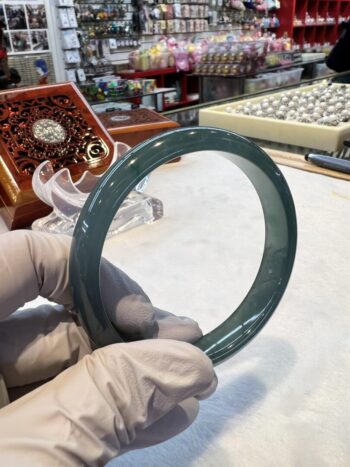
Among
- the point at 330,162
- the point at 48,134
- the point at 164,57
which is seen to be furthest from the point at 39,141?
the point at 164,57

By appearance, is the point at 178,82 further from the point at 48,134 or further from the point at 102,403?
the point at 102,403

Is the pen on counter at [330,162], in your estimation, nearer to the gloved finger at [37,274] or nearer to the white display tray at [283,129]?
the white display tray at [283,129]

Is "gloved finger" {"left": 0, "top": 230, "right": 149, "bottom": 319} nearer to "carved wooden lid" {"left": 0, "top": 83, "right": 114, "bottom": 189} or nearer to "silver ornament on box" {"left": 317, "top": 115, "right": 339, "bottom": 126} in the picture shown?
"carved wooden lid" {"left": 0, "top": 83, "right": 114, "bottom": 189}

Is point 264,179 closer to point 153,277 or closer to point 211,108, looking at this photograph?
point 153,277

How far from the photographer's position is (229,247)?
515 millimetres

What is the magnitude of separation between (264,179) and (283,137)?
2.03 feet

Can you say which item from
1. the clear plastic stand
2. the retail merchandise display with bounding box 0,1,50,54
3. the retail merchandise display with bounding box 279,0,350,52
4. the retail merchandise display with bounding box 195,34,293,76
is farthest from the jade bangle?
the retail merchandise display with bounding box 279,0,350,52

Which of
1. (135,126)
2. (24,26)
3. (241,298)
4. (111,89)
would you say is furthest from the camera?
(24,26)

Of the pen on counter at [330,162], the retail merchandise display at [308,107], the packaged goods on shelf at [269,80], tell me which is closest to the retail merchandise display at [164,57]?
the packaged goods on shelf at [269,80]

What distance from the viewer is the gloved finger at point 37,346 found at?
0.27 m

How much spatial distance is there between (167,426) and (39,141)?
46 cm

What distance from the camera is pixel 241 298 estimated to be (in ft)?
1.38

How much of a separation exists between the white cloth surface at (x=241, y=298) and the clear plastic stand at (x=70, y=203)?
23 millimetres

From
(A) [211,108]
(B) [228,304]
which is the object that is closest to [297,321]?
(B) [228,304]
